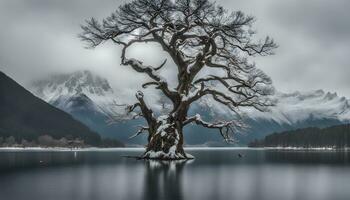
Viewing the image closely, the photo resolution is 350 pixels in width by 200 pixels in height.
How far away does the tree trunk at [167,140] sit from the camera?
1750 inches

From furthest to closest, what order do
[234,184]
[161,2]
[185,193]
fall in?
[161,2] < [234,184] < [185,193]

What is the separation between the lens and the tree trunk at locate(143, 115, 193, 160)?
4444 cm

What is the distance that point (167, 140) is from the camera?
44562 mm

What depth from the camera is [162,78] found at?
152 ft

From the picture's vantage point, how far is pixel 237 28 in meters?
43.8

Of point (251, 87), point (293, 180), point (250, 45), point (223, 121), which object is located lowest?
point (293, 180)

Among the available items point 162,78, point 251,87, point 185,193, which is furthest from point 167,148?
point 185,193

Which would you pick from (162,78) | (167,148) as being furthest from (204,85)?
(167,148)

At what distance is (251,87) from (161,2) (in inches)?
492

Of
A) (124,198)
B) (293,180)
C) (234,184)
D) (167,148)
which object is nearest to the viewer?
(124,198)

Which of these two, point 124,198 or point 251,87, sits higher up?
point 251,87

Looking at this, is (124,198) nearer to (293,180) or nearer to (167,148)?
(293,180)

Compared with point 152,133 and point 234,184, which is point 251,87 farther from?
point 234,184

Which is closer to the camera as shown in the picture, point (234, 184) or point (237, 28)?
point (234, 184)
